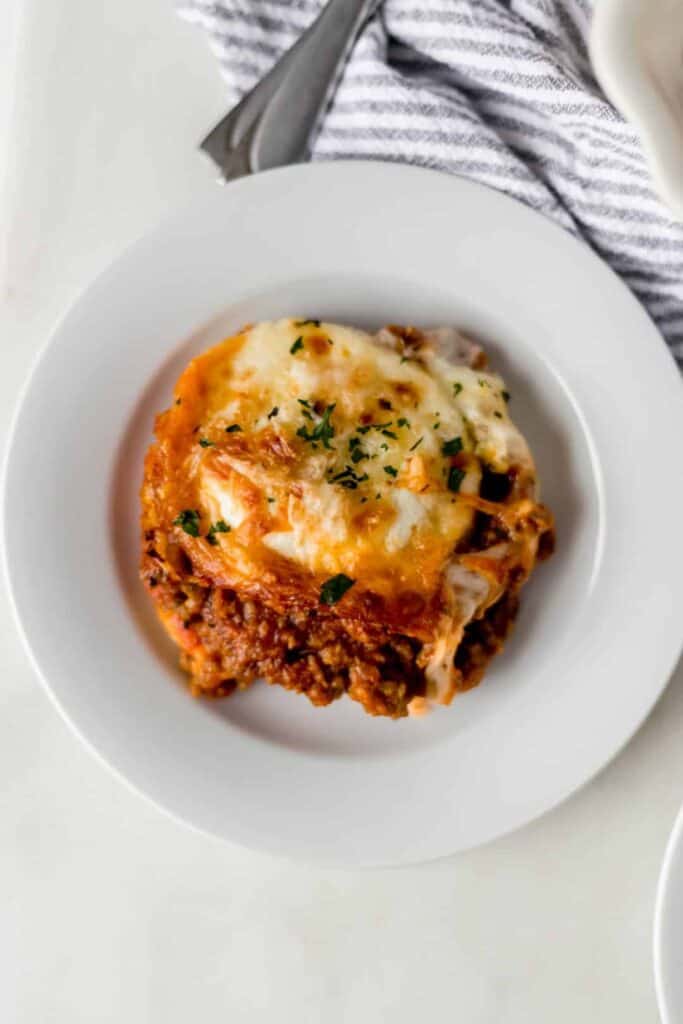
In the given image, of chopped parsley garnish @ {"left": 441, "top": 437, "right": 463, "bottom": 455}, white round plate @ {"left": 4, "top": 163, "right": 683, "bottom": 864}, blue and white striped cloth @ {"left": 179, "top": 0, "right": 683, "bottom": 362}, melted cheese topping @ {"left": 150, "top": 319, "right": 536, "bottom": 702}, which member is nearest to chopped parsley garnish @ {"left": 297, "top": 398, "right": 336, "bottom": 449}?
melted cheese topping @ {"left": 150, "top": 319, "right": 536, "bottom": 702}

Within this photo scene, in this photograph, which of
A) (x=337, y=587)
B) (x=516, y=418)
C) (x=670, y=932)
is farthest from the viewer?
(x=516, y=418)

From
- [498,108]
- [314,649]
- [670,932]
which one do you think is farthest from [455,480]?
[670,932]

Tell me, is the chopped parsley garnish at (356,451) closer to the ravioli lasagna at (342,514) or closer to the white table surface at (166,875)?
the ravioli lasagna at (342,514)

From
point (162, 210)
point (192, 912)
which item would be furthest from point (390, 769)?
point (162, 210)

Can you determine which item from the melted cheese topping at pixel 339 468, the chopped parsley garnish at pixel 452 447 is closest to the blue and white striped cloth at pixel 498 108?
the melted cheese topping at pixel 339 468

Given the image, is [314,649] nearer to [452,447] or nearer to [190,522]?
[190,522]

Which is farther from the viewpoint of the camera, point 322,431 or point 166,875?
point 166,875

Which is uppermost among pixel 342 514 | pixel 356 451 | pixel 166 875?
pixel 356 451

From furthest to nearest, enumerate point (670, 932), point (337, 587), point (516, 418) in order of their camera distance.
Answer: point (516, 418), point (670, 932), point (337, 587)

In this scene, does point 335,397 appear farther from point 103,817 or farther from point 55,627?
point 103,817
